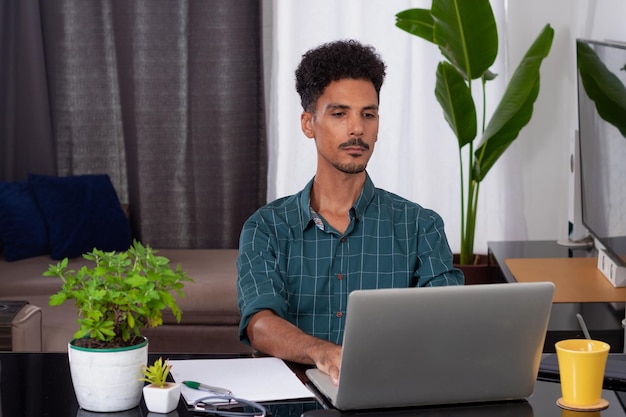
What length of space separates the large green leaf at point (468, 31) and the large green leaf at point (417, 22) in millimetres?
172

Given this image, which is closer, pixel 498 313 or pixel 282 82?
pixel 498 313

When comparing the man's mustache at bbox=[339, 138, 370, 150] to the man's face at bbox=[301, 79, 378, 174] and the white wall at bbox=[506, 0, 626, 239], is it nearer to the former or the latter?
the man's face at bbox=[301, 79, 378, 174]

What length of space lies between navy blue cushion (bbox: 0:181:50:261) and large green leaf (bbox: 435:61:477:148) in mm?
1828

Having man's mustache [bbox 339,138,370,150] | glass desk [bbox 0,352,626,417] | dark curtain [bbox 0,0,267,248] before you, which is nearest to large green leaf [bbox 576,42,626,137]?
A: man's mustache [bbox 339,138,370,150]

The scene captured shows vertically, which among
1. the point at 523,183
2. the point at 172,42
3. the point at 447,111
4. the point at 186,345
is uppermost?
the point at 172,42

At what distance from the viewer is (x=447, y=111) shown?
398 cm

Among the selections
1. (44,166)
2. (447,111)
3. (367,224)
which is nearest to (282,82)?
(447,111)

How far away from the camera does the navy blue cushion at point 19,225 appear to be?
4324 mm

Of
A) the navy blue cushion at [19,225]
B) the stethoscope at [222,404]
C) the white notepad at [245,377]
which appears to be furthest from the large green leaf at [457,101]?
the stethoscope at [222,404]

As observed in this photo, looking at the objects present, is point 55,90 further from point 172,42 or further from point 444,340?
point 444,340

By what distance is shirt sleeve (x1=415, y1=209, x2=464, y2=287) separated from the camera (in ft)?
7.00

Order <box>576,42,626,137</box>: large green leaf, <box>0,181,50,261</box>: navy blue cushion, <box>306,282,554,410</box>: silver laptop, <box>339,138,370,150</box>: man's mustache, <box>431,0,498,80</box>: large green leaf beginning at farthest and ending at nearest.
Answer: <box>0,181,50,261</box>: navy blue cushion, <box>431,0,498,80</box>: large green leaf, <box>576,42,626,137</box>: large green leaf, <box>339,138,370,150</box>: man's mustache, <box>306,282,554,410</box>: silver laptop

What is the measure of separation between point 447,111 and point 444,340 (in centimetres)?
257

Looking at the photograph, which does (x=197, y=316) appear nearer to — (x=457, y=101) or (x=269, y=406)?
(x=457, y=101)
